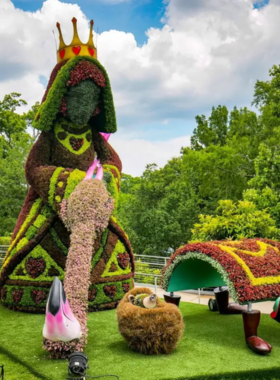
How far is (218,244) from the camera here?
27.7ft

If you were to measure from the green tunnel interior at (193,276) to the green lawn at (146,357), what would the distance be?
883 millimetres

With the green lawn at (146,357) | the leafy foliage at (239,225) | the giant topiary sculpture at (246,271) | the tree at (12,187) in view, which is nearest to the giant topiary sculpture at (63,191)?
the green lawn at (146,357)

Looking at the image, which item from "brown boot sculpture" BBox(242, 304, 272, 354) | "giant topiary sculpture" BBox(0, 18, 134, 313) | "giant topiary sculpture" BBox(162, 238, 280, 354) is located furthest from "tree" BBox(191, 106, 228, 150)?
"brown boot sculpture" BBox(242, 304, 272, 354)

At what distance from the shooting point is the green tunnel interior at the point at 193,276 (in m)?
9.56

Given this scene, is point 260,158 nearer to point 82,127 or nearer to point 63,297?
point 82,127

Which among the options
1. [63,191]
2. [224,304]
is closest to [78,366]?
[63,191]

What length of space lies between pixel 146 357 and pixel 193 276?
3.32 m

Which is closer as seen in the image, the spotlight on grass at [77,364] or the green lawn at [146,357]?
the spotlight on grass at [77,364]

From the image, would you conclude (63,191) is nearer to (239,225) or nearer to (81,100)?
(81,100)

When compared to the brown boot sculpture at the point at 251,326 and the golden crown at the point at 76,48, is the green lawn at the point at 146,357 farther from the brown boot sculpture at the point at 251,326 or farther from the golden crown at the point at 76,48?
the golden crown at the point at 76,48

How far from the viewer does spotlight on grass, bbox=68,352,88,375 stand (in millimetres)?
5887

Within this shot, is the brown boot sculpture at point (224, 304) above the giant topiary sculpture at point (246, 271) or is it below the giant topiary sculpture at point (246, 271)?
below

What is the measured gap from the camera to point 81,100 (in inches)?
393

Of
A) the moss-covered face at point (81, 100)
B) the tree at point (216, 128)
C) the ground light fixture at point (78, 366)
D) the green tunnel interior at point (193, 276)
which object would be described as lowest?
the ground light fixture at point (78, 366)
